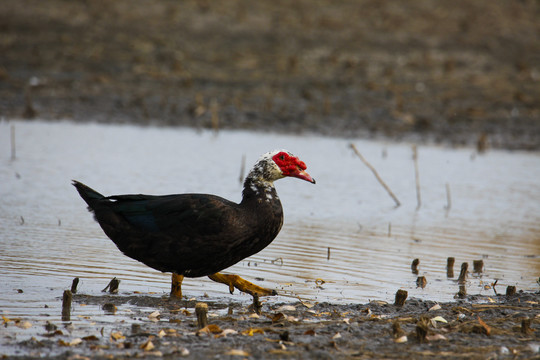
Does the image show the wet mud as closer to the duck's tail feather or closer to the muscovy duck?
the muscovy duck

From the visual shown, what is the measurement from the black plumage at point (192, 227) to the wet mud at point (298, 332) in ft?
1.28

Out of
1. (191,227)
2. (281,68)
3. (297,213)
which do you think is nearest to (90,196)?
(191,227)

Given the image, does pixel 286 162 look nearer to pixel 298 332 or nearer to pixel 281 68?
pixel 298 332

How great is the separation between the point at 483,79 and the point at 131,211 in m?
16.9

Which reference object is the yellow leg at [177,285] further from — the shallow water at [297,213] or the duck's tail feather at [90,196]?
the duck's tail feather at [90,196]

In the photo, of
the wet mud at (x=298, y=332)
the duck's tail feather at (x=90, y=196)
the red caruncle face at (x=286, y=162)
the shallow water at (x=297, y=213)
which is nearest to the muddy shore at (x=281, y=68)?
the shallow water at (x=297, y=213)

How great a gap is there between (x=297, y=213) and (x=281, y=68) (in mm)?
10878

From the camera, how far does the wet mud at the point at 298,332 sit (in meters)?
5.55

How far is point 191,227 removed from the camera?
283 inches

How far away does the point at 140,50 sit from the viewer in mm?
22281

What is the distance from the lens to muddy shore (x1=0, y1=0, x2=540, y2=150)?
1958 cm

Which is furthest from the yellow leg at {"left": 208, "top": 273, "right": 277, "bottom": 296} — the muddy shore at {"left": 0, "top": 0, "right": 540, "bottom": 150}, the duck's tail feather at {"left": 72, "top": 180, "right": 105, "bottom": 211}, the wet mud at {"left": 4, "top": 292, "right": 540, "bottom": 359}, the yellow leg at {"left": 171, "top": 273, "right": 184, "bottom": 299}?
the muddy shore at {"left": 0, "top": 0, "right": 540, "bottom": 150}

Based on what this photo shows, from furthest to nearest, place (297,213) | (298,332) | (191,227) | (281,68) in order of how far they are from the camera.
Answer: (281,68)
(297,213)
(191,227)
(298,332)

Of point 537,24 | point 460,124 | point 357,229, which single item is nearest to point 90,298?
point 357,229
